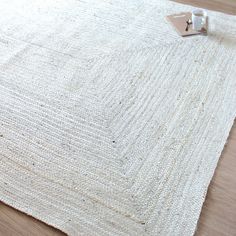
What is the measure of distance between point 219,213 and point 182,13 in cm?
114

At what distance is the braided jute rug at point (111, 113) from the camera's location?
1.14 metres

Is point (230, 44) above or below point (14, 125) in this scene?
above

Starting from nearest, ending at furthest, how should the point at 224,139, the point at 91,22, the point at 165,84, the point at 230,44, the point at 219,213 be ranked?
the point at 219,213 < the point at 224,139 < the point at 165,84 < the point at 230,44 < the point at 91,22

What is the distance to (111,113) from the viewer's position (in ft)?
4.64

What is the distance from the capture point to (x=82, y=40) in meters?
1.76

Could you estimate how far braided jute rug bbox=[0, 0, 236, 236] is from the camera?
1140 mm

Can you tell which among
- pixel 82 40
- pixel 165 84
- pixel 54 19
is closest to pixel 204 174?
pixel 165 84

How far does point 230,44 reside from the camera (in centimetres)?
169

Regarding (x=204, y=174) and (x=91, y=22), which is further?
(x=91, y=22)

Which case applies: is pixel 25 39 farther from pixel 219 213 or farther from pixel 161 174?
pixel 219 213

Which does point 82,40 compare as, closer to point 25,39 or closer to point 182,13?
point 25,39

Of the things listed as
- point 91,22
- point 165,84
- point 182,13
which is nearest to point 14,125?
point 165,84

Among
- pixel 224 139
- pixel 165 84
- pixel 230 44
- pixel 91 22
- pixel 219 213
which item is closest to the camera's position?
pixel 219 213

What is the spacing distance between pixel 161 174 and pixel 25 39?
1.02 meters
